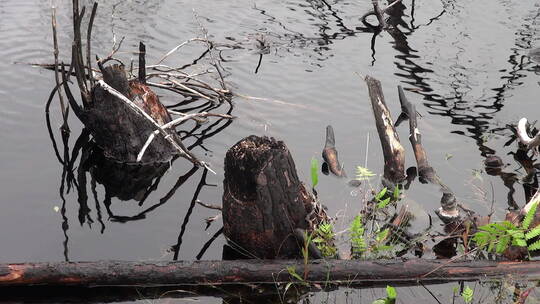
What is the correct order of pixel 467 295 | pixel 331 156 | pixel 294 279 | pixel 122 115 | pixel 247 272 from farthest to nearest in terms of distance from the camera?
1. pixel 331 156
2. pixel 122 115
3. pixel 294 279
4. pixel 247 272
5. pixel 467 295

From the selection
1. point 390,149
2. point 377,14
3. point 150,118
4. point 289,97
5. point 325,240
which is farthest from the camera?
point 377,14

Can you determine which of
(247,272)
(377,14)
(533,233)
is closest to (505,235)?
(533,233)

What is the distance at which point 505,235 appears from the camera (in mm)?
6289


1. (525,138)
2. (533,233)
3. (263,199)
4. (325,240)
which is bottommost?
(325,240)

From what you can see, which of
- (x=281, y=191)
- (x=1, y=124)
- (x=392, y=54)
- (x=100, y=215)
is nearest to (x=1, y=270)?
(x=100, y=215)

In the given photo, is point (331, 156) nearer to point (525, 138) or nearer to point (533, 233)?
point (525, 138)

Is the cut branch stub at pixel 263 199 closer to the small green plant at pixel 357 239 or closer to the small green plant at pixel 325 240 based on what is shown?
the small green plant at pixel 325 240

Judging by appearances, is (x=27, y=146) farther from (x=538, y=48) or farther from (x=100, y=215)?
(x=538, y=48)

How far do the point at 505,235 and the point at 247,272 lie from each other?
2.48 metres

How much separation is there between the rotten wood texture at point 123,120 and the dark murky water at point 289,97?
43 centimetres

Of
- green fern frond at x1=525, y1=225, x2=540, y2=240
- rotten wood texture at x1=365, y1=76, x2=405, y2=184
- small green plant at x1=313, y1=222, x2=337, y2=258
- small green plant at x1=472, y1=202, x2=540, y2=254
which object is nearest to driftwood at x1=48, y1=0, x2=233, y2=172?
small green plant at x1=313, y1=222, x2=337, y2=258

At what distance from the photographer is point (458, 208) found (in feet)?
25.1

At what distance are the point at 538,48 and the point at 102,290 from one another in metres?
9.85

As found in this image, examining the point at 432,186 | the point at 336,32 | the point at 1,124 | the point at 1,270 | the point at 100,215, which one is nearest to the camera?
the point at 1,270
